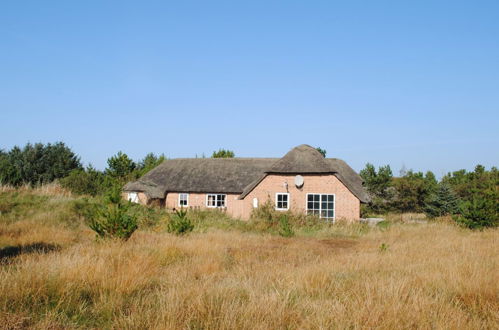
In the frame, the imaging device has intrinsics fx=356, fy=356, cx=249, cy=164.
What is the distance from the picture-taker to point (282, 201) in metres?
23.2

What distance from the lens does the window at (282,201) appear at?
2308cm

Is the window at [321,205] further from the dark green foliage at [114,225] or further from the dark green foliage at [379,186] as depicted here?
the dark green foliage at [114,225]

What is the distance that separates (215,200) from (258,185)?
5941 millimetres

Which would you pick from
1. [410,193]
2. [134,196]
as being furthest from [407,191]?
[134,196]

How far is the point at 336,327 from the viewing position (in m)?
3.87

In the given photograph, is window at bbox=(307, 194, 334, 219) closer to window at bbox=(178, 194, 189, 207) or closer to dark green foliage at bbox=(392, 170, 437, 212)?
window at bbox=(178, 194, 189, 207)

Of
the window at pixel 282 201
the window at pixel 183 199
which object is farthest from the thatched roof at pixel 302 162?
the window at pixel 183 199

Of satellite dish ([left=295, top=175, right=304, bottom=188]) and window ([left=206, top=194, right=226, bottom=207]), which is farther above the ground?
satellite dish ([left=295, top=175, right=304, bottom=188])

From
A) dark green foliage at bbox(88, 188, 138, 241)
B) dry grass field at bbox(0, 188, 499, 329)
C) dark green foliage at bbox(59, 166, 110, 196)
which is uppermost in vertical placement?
dark green foliage at bbox(59, 166, 110, 196)

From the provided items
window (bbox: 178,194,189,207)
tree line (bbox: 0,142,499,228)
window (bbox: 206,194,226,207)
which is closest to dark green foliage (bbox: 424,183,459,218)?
tree line (bbox: 0,142,499,228)

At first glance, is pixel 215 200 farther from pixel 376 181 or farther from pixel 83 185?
pixel 376 181

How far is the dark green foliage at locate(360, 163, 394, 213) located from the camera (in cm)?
3088

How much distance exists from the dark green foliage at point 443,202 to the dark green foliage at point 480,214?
37.5 ft

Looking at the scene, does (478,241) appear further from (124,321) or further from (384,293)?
(124,321)
